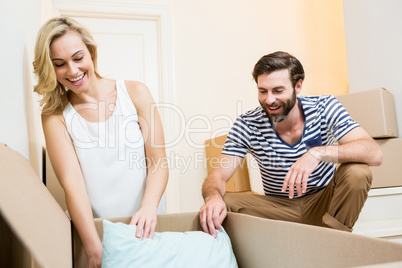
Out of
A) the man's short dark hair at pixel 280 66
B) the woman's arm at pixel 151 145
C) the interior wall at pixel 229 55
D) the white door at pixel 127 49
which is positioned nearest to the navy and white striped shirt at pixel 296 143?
the man's short dark hair at pixel 280 66

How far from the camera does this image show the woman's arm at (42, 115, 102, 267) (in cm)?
103

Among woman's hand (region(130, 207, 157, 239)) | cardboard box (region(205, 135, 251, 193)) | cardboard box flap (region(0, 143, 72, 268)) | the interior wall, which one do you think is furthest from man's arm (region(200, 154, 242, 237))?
the interior wall

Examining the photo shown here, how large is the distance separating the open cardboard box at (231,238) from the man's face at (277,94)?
0.60 meters

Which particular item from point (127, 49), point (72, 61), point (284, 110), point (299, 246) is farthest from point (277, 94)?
point (127, 49)

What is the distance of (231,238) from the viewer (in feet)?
3.60

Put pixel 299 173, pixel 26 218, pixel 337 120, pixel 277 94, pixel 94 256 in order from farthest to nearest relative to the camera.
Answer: pixel 277 94
pixel 337 120
pixel 299 173
pixel 94 256
pixel 26 218

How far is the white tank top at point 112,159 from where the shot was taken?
4.27 ft

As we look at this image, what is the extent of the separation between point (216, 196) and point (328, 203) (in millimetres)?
475

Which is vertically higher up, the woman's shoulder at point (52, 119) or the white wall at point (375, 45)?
the white wall at point (375, 45)

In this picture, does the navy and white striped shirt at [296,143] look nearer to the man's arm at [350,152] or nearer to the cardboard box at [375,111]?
the man's arm at [350,152]

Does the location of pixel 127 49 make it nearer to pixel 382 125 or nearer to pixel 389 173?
pixel 382 125

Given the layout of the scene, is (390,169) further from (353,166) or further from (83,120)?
(83,120)

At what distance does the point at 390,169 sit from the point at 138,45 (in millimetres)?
1894

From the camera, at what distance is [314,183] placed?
→ 1.53m
